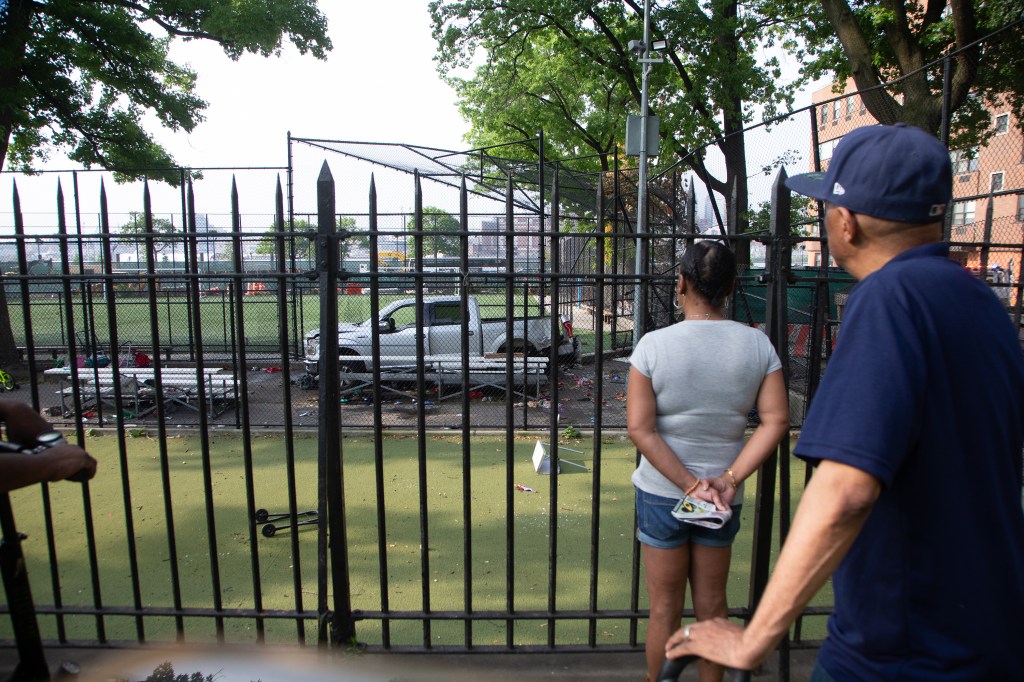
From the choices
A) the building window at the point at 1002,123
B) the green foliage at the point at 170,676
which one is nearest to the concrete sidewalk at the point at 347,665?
the green foliage at the point at 170,676

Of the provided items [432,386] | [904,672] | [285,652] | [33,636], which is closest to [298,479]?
[285,652]

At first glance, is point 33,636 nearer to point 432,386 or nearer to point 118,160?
point 432,386

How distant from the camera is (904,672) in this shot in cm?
122

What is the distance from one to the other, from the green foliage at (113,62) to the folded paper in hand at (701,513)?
14.3 meters

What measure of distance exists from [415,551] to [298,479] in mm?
2228

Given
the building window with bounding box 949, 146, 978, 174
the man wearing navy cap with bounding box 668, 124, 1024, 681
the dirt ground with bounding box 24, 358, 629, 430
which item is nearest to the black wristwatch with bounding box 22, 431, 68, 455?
the man wearing navy cap with bounding box 668, 124, 1024, 681

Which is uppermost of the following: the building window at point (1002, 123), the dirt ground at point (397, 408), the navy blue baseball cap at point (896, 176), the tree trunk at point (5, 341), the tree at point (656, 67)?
the tree at point (656, 67)

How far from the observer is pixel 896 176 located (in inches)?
51.0

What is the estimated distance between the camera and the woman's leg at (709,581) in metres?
2.44

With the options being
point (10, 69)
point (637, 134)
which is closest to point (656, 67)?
point (637, 134)

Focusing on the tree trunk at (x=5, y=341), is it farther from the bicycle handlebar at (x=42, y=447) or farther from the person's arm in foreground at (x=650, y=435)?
the person's arm in foreground at (x=650, y=435)

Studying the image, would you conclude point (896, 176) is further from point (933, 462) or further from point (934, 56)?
point (934, 56)

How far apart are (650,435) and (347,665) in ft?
5.82

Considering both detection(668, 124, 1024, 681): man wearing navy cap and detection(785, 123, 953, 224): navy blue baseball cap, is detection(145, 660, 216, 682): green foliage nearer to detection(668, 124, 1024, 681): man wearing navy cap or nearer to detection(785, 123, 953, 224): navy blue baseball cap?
detection(668, 124, 1024, 681): man wearing navy cap
